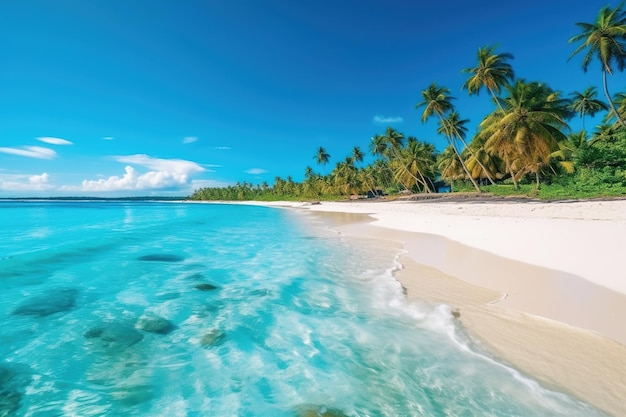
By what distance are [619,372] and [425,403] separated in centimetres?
208

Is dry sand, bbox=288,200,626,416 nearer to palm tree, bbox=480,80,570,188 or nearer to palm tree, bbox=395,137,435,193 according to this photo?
palm tree, bbox=480,80,570,188

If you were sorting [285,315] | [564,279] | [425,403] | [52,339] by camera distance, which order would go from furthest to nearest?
[564,279] → [285,315] → [52,339] → [425,403]

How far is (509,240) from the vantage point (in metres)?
9.77

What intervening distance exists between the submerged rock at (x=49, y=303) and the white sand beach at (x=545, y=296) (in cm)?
685

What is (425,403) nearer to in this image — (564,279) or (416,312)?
(416,312)

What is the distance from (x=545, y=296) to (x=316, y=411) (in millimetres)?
4556

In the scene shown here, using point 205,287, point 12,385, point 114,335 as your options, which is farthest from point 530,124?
point 12,385

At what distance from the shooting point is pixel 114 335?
448 centimetres

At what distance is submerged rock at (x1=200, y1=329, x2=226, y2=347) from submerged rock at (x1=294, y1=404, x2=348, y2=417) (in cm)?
186

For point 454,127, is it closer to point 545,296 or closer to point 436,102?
point 436,102

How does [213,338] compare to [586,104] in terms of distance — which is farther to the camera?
[586,104]

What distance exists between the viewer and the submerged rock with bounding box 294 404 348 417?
278 centimetres

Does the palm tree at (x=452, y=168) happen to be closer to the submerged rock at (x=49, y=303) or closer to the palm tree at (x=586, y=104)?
the palm tree at (x=586, y=104)

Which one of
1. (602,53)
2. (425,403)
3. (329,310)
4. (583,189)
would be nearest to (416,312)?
(329,310)
